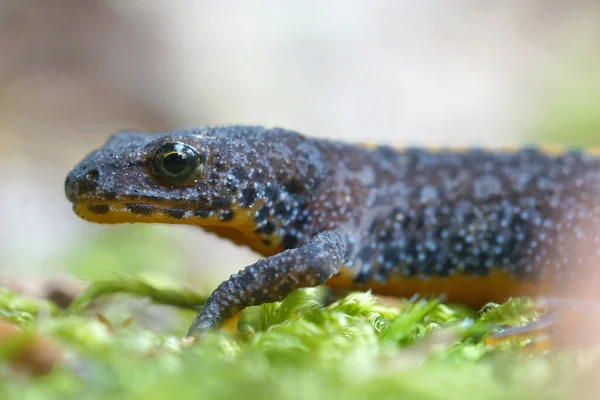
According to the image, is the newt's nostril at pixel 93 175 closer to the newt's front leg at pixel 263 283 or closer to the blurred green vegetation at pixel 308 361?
the blurred green vegetation at pixel 308 361

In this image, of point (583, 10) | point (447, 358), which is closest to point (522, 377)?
point (447, 358)

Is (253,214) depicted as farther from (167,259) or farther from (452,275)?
(167,259)

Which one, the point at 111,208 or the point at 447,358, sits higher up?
the point at 111,208

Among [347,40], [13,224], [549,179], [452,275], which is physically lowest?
[452,275]

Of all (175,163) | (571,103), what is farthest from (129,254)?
(571,103)

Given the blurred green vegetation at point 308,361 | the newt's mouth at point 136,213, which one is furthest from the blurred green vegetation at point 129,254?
the blurred green vegetation at point 308,361
